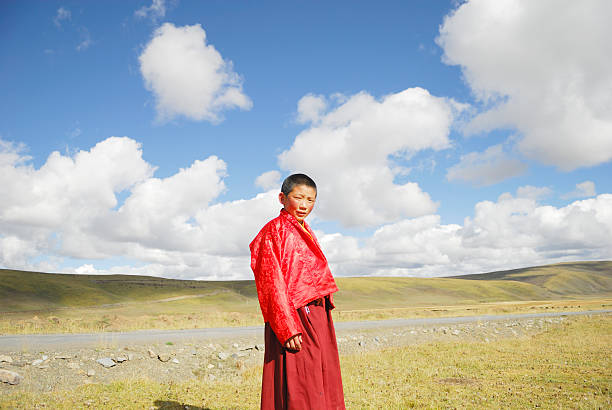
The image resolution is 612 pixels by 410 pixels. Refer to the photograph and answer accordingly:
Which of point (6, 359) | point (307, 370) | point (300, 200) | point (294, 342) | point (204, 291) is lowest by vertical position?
point (204, 291)

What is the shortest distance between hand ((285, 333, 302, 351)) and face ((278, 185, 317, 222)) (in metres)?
1.14

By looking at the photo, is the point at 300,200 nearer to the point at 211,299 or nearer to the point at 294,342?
the point at 294,342

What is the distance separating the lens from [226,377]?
9.03 m

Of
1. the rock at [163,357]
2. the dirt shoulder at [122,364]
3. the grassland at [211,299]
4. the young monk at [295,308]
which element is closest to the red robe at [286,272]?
the young monk at [295,308]

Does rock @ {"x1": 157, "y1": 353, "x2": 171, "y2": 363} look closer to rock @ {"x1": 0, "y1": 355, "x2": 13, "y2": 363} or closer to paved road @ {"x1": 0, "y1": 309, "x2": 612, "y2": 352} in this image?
rock @ {"x1": 0, "y1": 355, "x2": 13, "y2": 363}

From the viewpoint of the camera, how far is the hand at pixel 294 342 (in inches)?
140

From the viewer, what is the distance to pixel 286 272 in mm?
3775

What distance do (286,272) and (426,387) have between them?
5.73m

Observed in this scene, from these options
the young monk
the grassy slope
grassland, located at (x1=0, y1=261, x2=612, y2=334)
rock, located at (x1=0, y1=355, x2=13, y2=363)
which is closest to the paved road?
rock, located at (x1=0, y1=355, x2=13, y2=363)

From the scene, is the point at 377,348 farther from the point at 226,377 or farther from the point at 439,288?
the point at 439,288

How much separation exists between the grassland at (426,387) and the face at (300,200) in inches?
167

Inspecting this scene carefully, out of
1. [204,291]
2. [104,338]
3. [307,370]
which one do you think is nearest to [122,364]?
[307,370]

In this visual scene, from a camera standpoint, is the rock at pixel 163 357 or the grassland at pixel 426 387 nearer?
the grassland at pixel 426 387

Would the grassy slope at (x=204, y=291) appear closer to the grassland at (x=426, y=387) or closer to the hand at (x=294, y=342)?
the grassland at (x=426, y=387)
